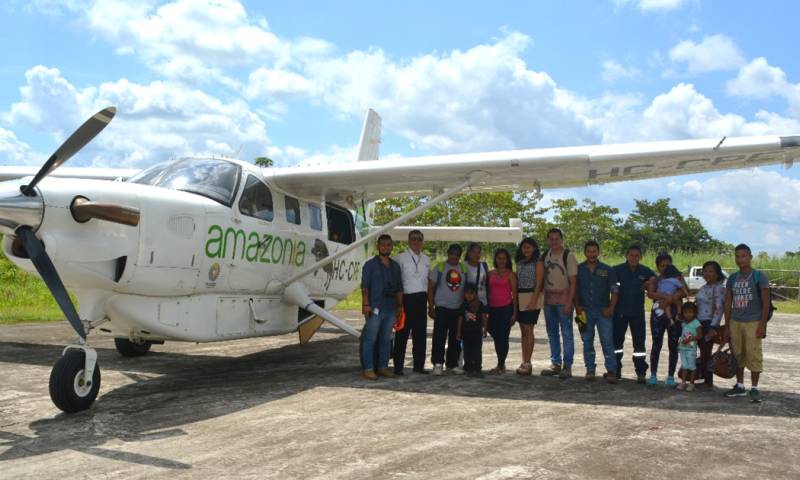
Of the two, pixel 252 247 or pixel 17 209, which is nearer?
pixel 17 209

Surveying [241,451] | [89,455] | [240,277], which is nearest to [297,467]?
[241,451]

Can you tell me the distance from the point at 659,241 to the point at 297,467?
62332 mm

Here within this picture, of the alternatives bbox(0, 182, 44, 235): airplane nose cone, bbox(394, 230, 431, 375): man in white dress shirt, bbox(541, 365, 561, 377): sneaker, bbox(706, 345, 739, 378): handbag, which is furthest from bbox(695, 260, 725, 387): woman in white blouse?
bbox(0, 182, 44, 235): airplane nose cone

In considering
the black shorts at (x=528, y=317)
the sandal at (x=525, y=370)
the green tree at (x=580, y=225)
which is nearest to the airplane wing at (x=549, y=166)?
the black shorts at (x=528, y=317)

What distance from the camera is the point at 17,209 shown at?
17.7ft

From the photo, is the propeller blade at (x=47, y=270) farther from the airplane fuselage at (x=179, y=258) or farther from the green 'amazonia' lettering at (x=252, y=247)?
the green 'amazonia' lettering at (x=252, y=247)

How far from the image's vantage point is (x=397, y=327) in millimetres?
8086

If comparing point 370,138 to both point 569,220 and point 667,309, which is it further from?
point 569,220

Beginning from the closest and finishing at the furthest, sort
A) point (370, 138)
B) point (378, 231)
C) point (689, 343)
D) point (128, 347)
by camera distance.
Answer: point (689, 343), point (378, 231), point (128, 347), point (370, 138)

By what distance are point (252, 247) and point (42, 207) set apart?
287 cm

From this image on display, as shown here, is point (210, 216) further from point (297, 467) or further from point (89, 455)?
point (297, 467)

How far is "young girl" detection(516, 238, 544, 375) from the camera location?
25.9 ft

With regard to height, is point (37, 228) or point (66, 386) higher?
point (37, 228)

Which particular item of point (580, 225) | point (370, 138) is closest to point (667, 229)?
point (580, 225)
